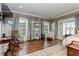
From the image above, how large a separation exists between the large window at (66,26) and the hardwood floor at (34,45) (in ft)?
0.74

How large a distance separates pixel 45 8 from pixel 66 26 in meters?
0.56

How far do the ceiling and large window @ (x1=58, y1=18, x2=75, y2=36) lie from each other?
0.19 m

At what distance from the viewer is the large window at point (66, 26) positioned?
195cm

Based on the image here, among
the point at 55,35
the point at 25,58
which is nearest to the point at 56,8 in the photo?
the point at 55,35

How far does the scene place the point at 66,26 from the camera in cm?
203

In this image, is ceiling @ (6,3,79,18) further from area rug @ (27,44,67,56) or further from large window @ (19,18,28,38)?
area rug @ (27,44,67,56)

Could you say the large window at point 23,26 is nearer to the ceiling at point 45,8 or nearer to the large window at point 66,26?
the ceiling at point 45,8

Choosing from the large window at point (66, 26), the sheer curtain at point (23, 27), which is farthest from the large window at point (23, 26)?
the large window at point (66, 26)

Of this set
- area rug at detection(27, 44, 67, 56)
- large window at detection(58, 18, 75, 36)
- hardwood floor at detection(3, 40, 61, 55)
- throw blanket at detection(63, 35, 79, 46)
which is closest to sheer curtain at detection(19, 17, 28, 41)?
hardwood floor at detection(3, 40, 61, 55)

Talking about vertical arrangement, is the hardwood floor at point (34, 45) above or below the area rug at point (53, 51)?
above

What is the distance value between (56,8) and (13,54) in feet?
4.06

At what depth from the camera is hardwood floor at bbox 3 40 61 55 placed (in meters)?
1.95

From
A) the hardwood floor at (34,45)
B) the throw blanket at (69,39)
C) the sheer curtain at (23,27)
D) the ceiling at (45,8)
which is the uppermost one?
the ceiling at (45,8)

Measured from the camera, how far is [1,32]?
1.94 meters
